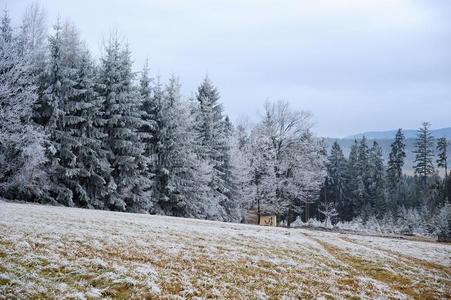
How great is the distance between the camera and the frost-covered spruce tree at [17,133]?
27531 millimetres

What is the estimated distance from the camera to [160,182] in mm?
40844

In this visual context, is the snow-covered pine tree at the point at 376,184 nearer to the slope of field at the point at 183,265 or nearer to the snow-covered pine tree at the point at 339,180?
the snow-covered pine tree at the point at 339,180

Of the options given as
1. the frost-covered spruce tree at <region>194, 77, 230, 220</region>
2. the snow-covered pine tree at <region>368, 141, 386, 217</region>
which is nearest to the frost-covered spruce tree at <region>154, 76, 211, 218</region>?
the frost-covered spruce tree at <region>194, 77, 230, 220</region>

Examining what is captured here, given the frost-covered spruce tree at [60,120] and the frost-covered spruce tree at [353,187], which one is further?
the frost-covered spruce tree at [353,187]

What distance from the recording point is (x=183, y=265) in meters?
12.8

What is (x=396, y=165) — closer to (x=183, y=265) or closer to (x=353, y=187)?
(x=353, y=187)

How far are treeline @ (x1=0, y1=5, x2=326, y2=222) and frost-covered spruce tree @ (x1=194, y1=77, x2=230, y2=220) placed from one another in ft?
0.46

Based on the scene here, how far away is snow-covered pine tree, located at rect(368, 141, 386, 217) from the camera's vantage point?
82.8 m

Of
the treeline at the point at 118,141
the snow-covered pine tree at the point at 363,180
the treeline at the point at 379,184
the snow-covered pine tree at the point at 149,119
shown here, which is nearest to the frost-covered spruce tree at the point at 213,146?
the treeline at the point at 118,141

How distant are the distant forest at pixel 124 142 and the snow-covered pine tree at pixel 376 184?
76.8 feet

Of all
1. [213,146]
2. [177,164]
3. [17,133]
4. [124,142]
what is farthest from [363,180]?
[17,133]

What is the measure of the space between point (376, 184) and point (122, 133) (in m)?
69.9

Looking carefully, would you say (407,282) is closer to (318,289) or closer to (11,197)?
(318,289)

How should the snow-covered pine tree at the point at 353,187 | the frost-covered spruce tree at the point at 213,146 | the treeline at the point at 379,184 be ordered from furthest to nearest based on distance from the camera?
the snow-covered pine tree at the point at 353,187 < the treeline at the point at 379,184 < the frost-covered spruce tree at the point at 213,146
